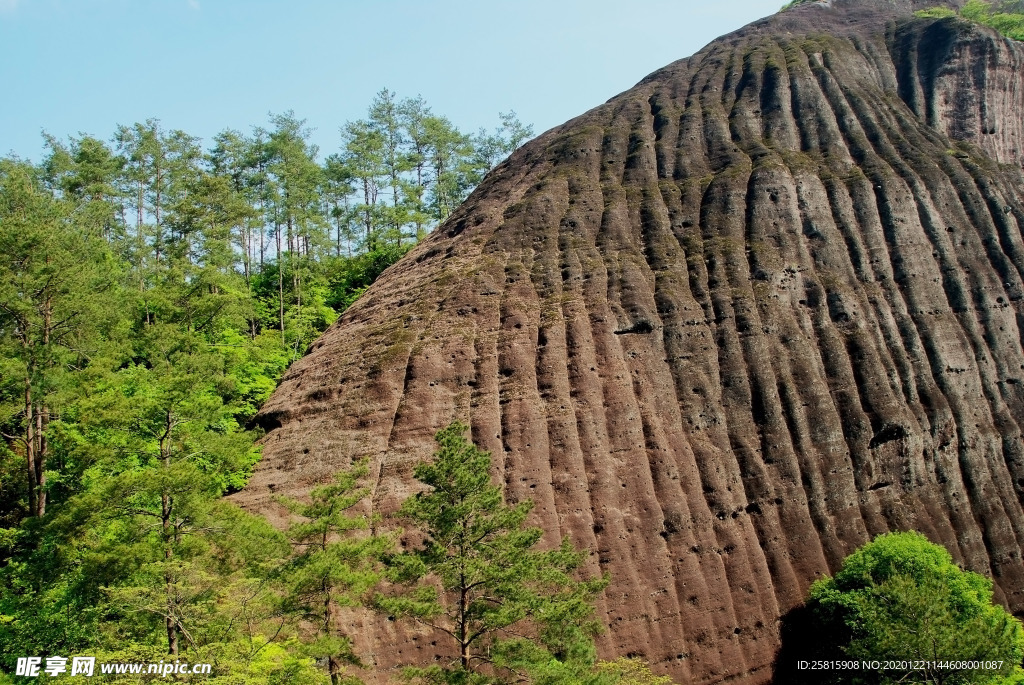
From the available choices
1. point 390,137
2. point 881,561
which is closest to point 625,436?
point 881,561

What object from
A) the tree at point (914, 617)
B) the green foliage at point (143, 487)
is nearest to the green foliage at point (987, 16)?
the tree at point (914, 617)

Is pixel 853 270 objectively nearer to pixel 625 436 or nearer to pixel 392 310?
pixel 625 436

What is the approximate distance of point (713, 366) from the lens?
3588 cm

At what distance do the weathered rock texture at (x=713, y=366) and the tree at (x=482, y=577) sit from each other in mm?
6734

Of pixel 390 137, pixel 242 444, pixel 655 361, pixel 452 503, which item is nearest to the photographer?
pixel 452 503

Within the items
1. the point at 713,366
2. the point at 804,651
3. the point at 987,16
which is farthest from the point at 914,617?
the point at 987,16

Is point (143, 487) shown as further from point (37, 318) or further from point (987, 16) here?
point (987, 16)

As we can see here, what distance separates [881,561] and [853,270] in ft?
47.2

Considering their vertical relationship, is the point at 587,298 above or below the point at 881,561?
above

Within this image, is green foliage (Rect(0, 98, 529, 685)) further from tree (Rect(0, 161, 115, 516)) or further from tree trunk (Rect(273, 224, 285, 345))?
tree trunk (Rect(273, 224, 285, 345))

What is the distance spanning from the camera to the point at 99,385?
91.4ft

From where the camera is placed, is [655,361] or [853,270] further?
[853,270]

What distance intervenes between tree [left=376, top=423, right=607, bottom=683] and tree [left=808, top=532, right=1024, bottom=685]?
389 inches

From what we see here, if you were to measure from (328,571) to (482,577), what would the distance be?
402 cm
